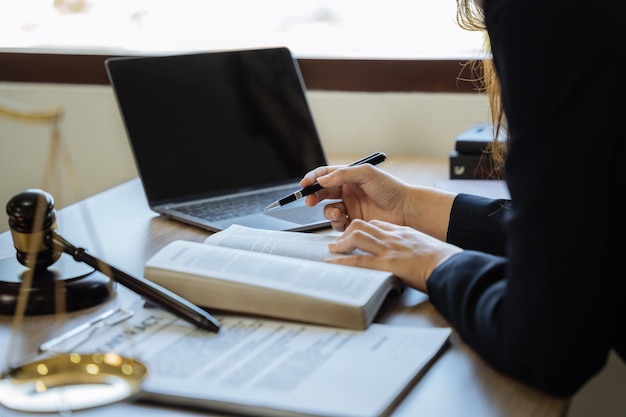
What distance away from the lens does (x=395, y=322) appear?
954 mm

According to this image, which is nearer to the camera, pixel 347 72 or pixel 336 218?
pixel 336 218

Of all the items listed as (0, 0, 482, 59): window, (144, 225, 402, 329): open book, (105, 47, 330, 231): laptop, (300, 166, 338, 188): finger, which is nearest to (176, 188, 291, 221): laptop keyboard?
(105, 47, 330, 231): laptop

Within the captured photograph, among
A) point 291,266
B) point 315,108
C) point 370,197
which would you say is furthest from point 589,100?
point 315,108

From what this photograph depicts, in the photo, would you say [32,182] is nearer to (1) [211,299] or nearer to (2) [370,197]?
(2) [370,197]

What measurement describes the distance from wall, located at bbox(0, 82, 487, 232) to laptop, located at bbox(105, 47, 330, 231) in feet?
1.16

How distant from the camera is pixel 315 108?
197cm

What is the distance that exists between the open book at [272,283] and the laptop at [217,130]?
345 millimetres

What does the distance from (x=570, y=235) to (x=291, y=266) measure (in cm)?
34

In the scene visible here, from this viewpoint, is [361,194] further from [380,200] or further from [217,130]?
[217,130]

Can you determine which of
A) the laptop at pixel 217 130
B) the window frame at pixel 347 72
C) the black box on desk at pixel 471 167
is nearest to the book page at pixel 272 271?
the laptop at pixel 217 130

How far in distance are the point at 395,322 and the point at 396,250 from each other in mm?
102

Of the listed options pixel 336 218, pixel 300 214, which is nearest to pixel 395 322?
pixel 336 218

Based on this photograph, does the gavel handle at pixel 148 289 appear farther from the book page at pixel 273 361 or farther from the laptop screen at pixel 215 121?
the laptop screen at pixel 215 121

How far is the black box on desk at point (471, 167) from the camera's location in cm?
157
